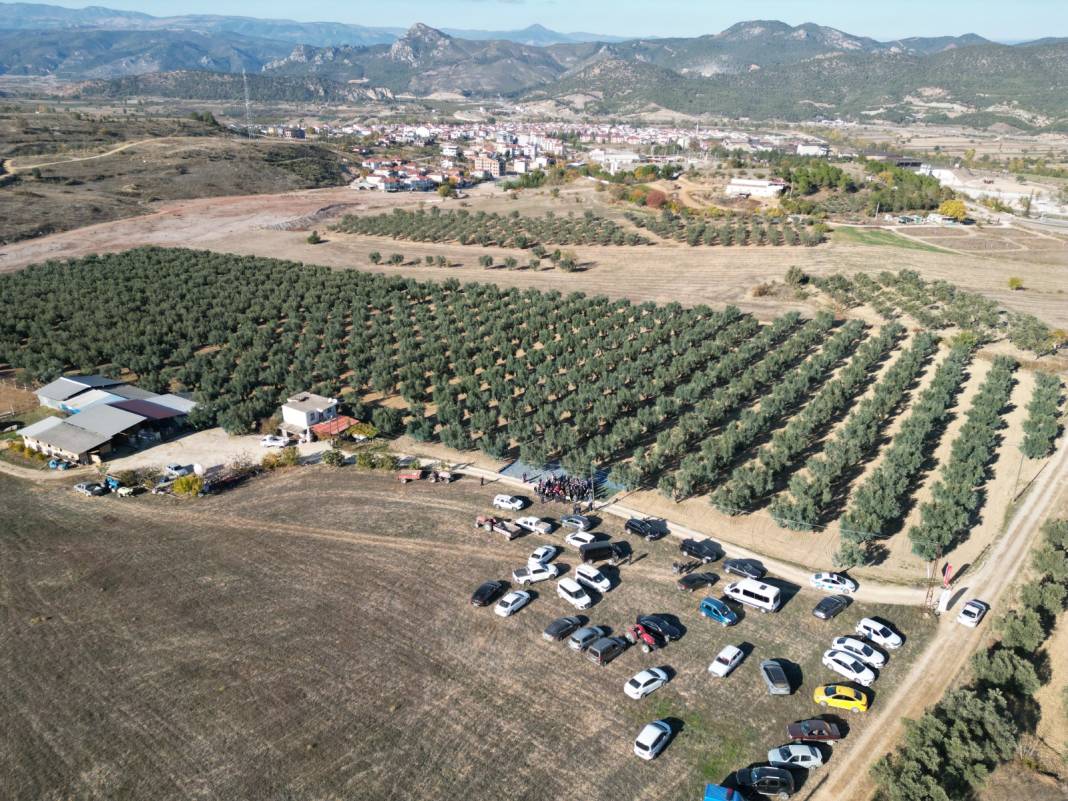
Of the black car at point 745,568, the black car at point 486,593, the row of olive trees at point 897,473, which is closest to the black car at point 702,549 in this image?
the black car at point 745,568

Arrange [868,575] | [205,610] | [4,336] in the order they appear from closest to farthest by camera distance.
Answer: [205,610] < [868,575] < [4,336]

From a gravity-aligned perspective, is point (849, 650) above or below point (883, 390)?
below

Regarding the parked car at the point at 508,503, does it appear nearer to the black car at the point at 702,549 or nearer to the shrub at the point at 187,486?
the black car at the point at 702,549

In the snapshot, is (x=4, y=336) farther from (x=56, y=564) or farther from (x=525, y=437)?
(x=525, y=437)

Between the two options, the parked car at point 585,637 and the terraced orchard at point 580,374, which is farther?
the terraced orchard at point 580,374

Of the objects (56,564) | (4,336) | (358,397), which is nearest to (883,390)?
(358,397)

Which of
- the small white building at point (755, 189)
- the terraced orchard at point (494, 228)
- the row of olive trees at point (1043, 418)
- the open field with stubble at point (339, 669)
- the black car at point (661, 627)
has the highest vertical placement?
the small white building at point (755, 189)

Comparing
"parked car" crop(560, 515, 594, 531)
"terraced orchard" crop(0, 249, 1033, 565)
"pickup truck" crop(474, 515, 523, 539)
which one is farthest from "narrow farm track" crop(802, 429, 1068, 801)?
"pickup truck" crop(474, 515, 523, 539)

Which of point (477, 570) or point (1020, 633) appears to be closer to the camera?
point (1020, 633)
